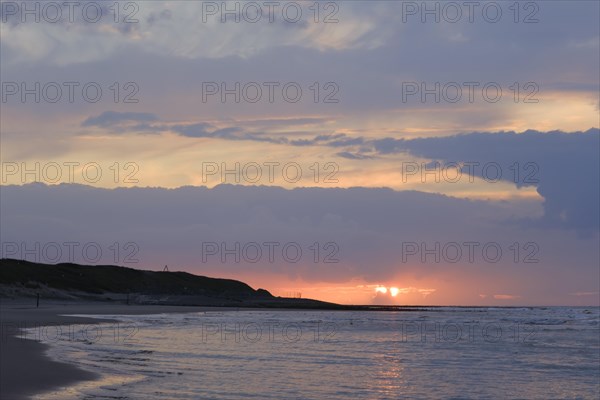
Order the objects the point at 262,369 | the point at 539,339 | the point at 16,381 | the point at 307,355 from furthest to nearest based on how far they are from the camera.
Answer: the point at 539,339
the point at 307,355
the point at 262,369
the point at 16,381

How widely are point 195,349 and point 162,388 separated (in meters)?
15.1

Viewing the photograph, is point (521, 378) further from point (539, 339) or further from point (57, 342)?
point (539, 339)

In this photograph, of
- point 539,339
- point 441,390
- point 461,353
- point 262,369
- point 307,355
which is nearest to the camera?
point 441,390

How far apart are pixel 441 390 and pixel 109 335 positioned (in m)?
26.1

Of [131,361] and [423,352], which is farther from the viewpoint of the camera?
[423,352]

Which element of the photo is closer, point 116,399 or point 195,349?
point 116,399

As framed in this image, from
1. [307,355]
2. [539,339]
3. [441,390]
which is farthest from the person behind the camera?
[539,339]

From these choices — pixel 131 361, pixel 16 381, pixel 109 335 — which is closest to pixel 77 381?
pixel 16 381

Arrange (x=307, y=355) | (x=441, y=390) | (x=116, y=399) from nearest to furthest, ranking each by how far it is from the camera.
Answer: (x=116, y=399), (x=441, y=390), (x=307, y=355)

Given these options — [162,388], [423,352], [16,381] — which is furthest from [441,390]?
[423,352]

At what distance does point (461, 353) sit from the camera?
4097cm

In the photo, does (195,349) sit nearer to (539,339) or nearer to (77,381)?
(77,381)

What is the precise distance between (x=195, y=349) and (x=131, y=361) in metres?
7.74

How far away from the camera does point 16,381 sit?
2169 centimetres
